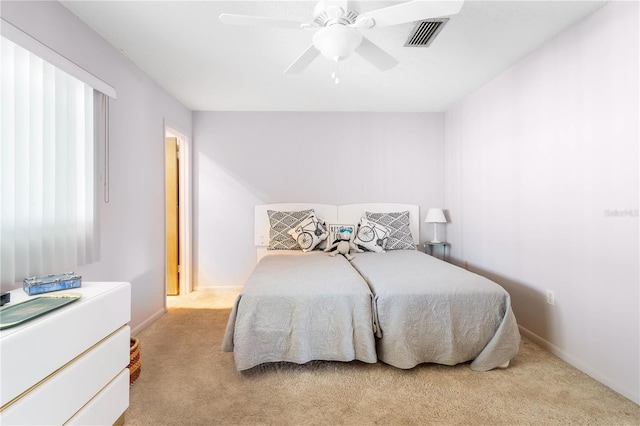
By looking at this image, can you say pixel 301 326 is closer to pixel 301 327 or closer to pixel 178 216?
pixel 301 327

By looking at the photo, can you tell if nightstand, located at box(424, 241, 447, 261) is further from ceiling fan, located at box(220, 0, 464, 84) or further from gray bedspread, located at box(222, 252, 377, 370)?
ceiling fan, located at box(220, 0, 464, 84)

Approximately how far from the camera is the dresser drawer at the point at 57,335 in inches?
39.4

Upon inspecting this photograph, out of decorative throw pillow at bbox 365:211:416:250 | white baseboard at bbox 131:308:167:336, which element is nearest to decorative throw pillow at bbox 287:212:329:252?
decorative throw pillow at bbox 365:211:416:250

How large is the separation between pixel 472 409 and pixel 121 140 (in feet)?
9.94

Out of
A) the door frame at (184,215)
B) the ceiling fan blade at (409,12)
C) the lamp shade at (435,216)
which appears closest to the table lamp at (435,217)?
the lamp shade at (435,216)

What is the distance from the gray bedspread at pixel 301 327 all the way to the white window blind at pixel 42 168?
3.66ft

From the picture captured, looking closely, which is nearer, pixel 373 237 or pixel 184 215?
pixel 373 237

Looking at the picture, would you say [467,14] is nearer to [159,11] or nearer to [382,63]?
[382,63]

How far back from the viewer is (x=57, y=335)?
1181 millimetres

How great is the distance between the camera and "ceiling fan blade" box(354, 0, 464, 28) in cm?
140

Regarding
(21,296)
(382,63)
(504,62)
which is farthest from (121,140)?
(504,62)

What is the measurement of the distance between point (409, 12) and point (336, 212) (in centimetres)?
274

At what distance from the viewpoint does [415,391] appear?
1817 mm

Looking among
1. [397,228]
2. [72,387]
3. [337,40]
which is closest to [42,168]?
[72,387]
